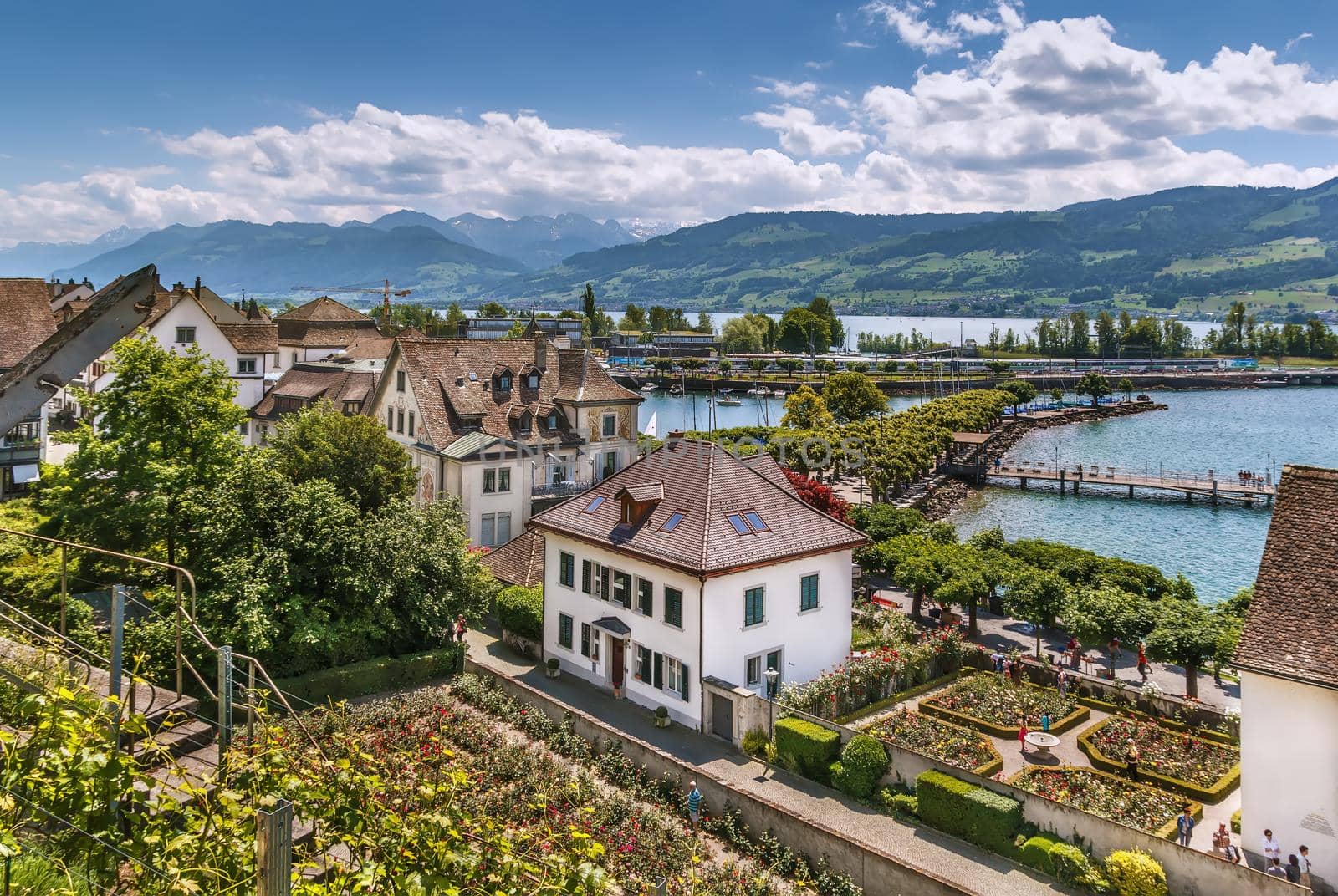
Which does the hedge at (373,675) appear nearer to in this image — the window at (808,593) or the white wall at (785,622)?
the white wall at (785,622)

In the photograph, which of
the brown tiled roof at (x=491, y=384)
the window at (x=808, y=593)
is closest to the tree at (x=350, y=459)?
the brown tiled roof at (x=491, y=384)

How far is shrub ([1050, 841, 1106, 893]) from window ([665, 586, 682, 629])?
13.6 m

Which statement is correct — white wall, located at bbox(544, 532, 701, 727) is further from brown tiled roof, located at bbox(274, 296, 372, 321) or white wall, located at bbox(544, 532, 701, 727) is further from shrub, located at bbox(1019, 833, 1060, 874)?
brown tiled roof, located at bbox(274, 296, 372, 321)

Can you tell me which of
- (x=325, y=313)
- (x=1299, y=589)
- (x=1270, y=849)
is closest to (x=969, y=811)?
(x=1270, y=849)

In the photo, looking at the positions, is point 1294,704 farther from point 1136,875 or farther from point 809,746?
point 809,746

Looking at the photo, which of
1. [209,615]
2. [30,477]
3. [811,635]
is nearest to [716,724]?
[811,635]

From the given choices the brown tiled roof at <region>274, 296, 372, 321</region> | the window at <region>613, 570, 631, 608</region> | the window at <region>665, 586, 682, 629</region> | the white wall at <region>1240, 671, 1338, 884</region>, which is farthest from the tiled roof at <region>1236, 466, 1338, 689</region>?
the brown tiled roof at <region>274, 296, 372, 321</region>

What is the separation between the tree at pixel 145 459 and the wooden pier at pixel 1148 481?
296 feet

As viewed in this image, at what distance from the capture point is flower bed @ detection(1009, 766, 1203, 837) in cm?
2316

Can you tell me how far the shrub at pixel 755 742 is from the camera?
28922mm

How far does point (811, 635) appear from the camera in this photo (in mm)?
34000

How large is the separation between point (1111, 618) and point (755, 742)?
18.0m

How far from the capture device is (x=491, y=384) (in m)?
56.0

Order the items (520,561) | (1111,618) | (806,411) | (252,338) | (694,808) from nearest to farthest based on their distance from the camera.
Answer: (694,808)
(1111,618)
(520,561)
(252,338)
(806,411)
